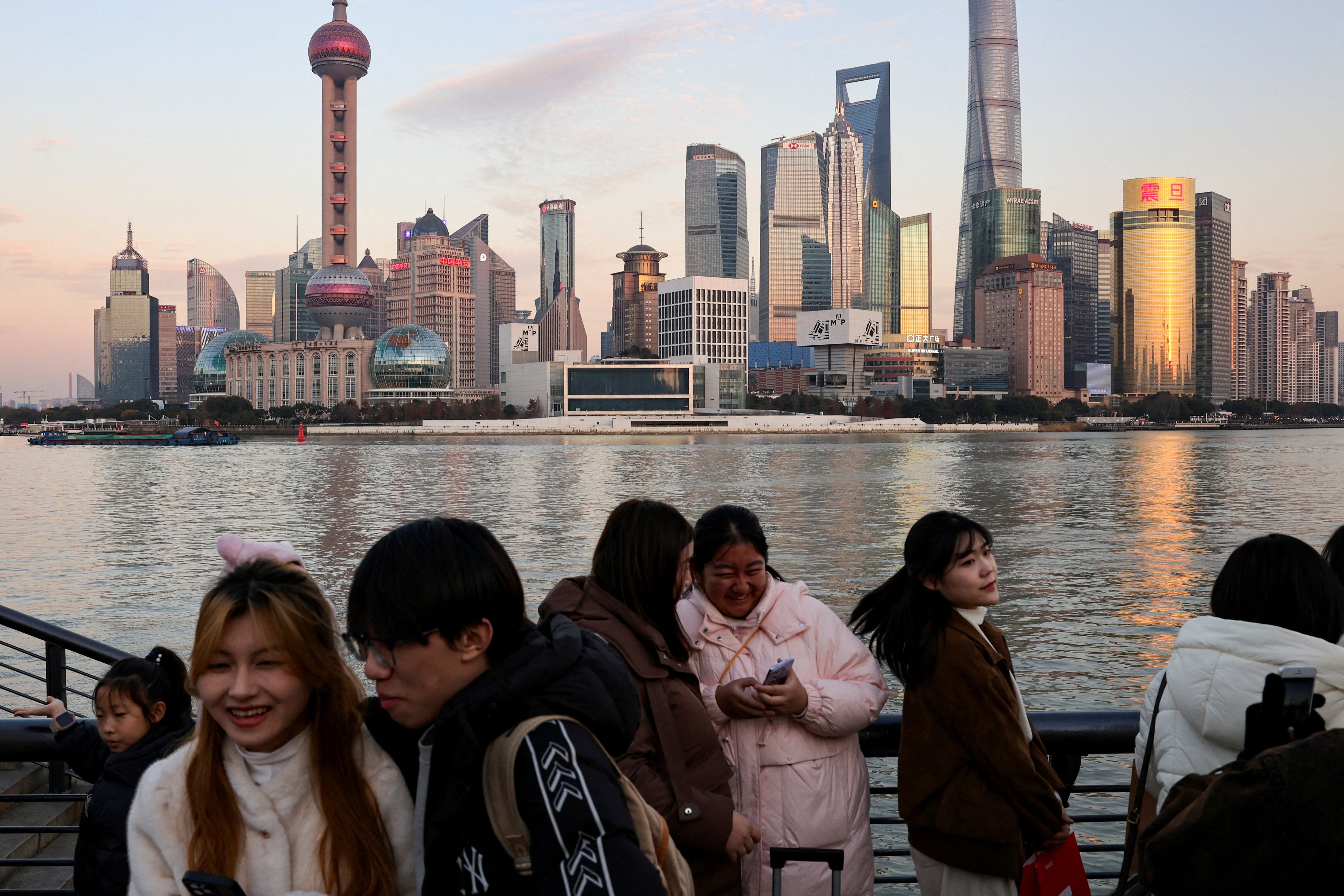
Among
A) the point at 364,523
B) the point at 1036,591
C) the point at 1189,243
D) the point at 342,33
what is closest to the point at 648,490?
the point at 364,523

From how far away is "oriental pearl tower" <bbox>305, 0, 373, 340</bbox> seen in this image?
499ft

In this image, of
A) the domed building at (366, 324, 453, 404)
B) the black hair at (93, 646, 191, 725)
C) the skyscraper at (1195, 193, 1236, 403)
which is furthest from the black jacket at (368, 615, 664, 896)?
the skyscraper at (1195, 193, 1236, 403)

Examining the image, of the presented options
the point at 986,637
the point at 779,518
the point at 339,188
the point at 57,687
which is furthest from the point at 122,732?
the point at 339,188

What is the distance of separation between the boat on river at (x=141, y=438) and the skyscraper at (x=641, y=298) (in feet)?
265

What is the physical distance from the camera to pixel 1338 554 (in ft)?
11.1

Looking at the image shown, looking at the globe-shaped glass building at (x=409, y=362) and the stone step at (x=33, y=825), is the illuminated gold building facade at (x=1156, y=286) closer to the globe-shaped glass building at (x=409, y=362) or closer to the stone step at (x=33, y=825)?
the globe-shaped glass building at (x=409, y=362)

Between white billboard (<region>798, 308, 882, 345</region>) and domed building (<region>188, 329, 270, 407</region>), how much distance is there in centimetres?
8397

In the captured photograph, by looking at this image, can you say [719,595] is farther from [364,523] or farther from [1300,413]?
[1300,413]

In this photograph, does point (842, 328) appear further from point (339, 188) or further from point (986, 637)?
point (986, 637)

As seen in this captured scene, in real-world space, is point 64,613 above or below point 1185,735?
below

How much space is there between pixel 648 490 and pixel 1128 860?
119 ft

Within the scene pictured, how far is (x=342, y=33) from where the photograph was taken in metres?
155

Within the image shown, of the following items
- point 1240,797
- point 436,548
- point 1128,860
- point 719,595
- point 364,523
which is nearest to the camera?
point 1240,797

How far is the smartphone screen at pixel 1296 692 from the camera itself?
1813 mm
